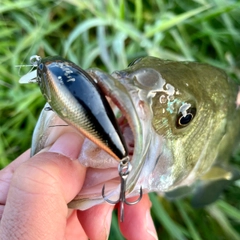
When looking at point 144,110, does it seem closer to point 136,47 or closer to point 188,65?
point 188,65

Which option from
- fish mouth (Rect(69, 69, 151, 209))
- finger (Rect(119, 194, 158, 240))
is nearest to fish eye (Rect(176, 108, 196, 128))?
fish mouth (Rect(69, 69, 151, 209))

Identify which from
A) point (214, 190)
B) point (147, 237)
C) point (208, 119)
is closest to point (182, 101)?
point (208, 119)

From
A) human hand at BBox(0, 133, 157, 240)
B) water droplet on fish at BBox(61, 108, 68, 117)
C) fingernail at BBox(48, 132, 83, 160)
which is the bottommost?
human hand at BBox(0, 133, 157, 240)

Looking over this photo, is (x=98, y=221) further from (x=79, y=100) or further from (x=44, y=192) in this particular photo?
(x=79, y=100)

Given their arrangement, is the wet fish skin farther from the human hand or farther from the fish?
the human hand

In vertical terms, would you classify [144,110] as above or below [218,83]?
below

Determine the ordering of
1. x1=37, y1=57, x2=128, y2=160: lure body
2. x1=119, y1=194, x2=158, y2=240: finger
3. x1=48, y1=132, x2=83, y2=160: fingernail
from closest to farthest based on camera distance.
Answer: x1=37, y1=57, x2=128, y2=160: lure body → x1=48, y1=132, x2=83, y2=160: fingernail → x1=119, y1=194, x2=158, y2=240: finger

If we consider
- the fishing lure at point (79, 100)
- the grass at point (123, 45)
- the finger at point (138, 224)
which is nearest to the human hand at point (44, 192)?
the fishing lure at point (79, 100)
